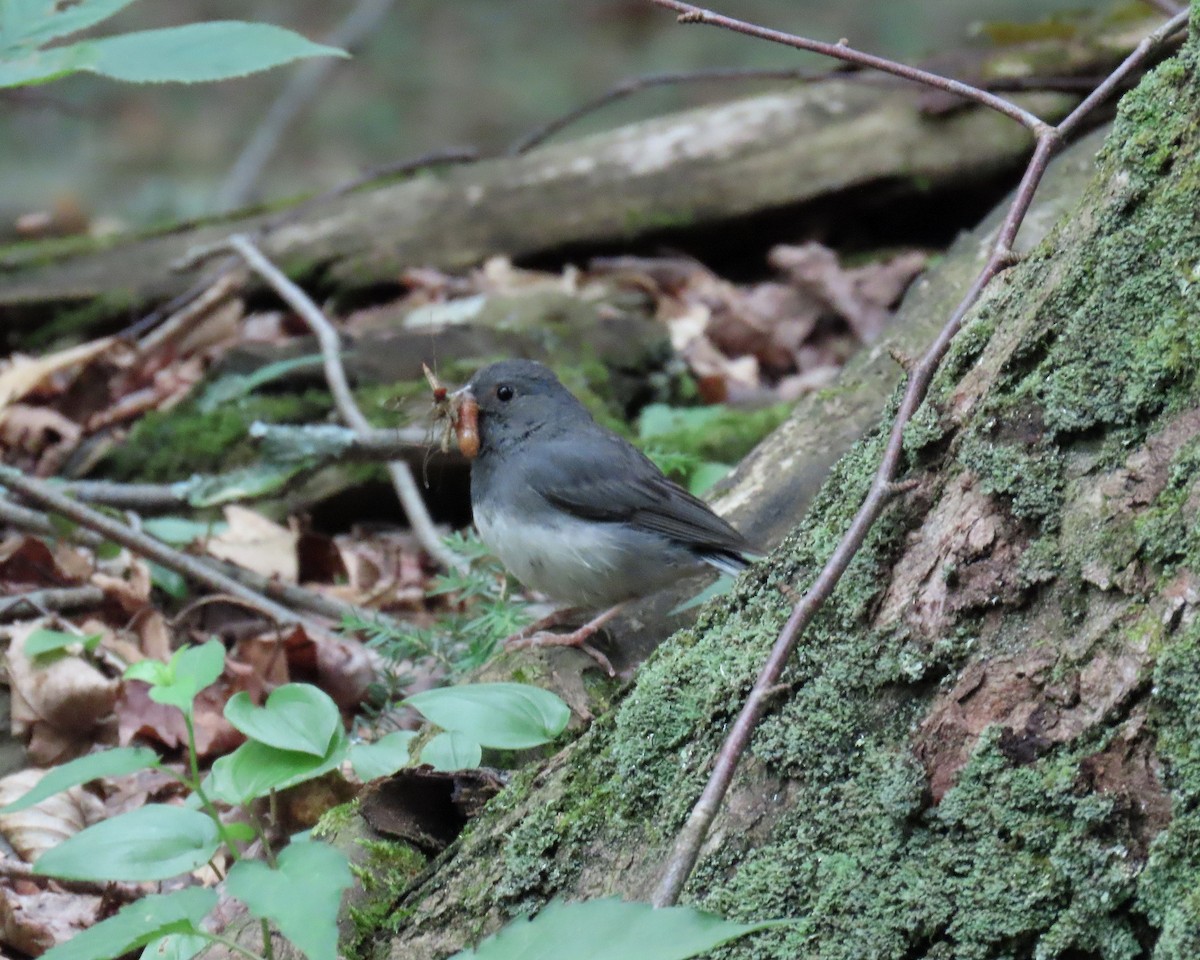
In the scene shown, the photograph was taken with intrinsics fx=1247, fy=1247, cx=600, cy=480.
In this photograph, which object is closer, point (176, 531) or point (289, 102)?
point (176, 531)

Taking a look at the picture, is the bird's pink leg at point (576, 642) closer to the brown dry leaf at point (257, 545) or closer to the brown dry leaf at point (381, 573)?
the brown dry leaf at point (381, 573)

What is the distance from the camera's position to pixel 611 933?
1.27m

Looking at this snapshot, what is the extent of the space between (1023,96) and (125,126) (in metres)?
11.5

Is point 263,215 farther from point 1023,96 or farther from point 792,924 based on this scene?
point 792,924

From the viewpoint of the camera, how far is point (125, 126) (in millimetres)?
14438

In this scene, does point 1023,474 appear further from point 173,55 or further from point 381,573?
point 381,573

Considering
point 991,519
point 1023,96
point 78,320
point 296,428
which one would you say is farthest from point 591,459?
point 1023,96

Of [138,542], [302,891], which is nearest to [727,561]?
[138,542]

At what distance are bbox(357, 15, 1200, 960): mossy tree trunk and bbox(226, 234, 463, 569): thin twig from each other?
214cm

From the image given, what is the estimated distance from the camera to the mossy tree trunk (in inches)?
56.9

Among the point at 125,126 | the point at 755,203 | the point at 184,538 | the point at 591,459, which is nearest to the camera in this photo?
the point at 591,459

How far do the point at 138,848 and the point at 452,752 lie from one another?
0.59 m

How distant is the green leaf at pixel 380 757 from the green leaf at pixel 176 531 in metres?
2.12

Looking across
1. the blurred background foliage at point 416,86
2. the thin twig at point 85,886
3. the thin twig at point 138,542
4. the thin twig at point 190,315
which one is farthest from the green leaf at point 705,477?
the blurred background foliage at point 416,86
